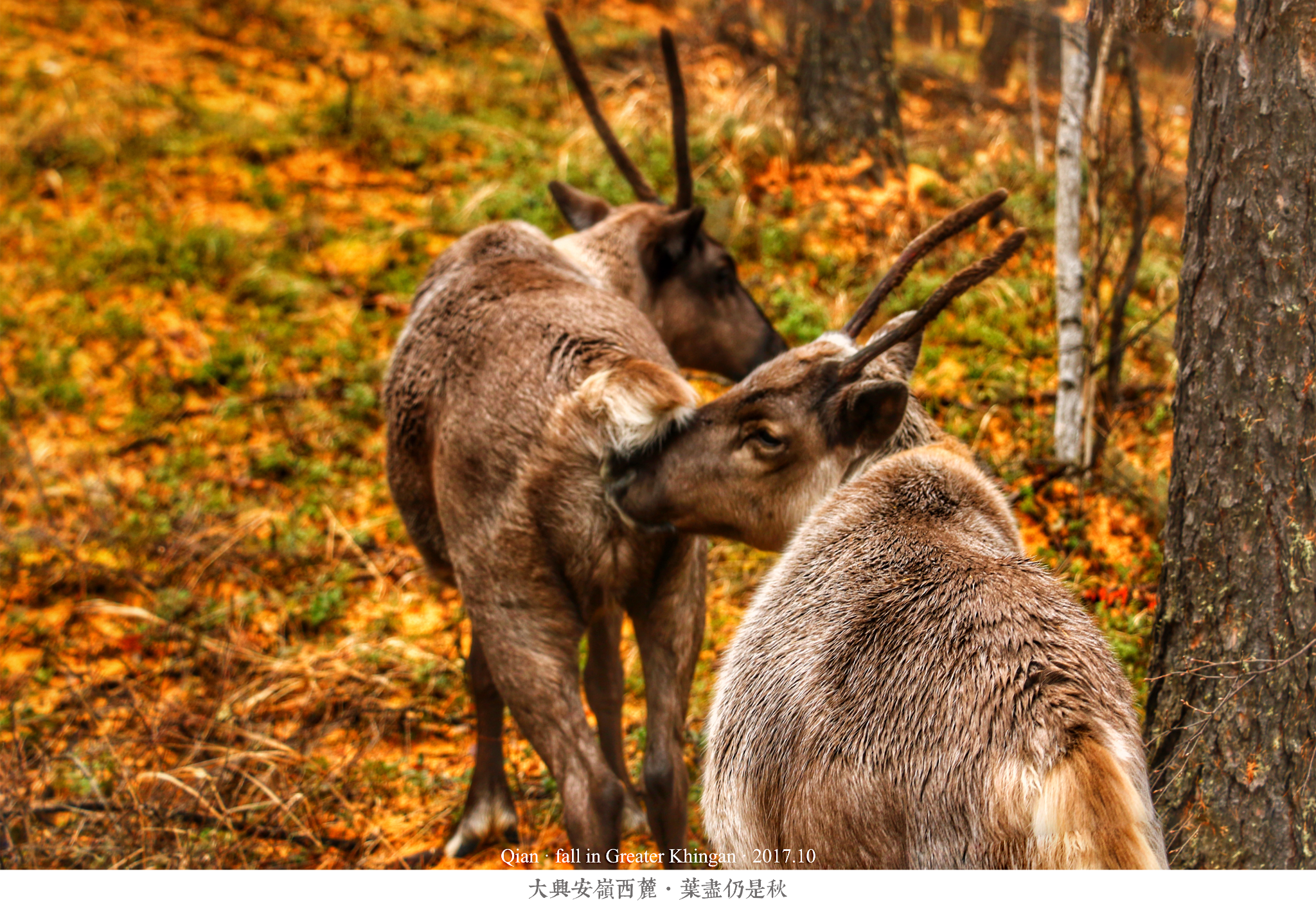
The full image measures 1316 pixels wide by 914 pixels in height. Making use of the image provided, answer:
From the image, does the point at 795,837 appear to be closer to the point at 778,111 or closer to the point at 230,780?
the point at 230,780

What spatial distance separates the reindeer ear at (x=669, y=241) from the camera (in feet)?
15.1

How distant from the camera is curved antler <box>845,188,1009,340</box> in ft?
9.62

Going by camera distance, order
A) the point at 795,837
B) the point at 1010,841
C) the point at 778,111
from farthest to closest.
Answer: the point at 778,111 < the point at 795,837 < the point at 1010,841

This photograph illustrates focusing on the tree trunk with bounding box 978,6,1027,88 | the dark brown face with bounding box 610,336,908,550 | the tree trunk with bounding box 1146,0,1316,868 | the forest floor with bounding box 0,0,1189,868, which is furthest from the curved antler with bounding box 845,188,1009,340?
the tree trunk with bounding box 978,6,1027,88

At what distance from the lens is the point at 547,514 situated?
3061 mm

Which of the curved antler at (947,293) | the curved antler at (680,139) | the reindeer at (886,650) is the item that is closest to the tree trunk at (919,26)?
the curved antler at (680,139)

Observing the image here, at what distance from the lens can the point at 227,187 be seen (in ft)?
29.0

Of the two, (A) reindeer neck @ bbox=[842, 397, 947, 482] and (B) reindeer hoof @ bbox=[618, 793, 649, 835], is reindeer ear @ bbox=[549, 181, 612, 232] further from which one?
(B) reindeer hoof @ bbox=[618, 793, 649, 835]

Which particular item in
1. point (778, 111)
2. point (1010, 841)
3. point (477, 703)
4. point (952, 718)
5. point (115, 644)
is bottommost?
point (115, 644)

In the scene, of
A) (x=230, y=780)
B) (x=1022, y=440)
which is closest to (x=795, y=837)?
(x=230, y=780)

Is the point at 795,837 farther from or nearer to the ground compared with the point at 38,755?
farther from the ground

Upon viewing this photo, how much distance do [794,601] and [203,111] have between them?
9376 millimetres

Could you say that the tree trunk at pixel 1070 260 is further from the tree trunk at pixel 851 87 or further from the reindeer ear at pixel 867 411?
the reindeer ear at pixel 867 411

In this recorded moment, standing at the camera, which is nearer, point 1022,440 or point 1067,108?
point 1067,108
